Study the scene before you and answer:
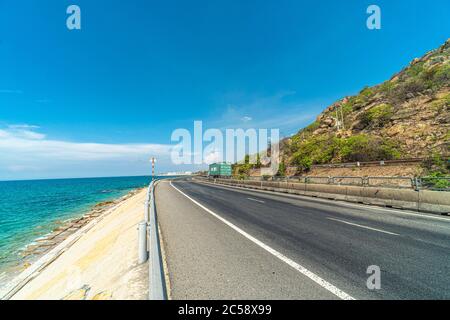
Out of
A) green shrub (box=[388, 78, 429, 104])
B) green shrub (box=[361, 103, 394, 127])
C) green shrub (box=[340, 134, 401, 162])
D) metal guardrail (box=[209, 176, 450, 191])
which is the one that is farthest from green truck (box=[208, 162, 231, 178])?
green shrub (box=[388, 78, 429, 104])

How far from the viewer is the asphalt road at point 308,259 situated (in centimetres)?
316

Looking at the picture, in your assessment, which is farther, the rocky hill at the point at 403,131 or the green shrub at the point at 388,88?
the green shrub at the point at 388,88

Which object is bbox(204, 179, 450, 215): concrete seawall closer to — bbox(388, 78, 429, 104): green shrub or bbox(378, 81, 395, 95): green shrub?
bbox(388, 78, 429, 104): green shrub

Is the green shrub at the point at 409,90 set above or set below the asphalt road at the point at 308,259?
above

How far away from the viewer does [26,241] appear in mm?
14891

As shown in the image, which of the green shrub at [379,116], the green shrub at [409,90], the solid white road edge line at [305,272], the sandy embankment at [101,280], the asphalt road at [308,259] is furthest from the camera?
the green shrub at [379,116]

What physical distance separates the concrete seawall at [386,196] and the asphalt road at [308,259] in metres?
1.79

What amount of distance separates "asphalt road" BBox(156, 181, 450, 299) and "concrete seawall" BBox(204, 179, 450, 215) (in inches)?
70.6

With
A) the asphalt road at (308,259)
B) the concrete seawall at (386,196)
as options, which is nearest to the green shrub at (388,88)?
the concrete seawall at (386,196)

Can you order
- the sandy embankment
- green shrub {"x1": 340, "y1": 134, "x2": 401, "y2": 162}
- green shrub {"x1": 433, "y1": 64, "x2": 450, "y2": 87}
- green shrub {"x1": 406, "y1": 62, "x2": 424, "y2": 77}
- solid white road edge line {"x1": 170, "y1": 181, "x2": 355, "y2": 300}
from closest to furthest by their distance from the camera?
1. solid white road edge line {"x1": 170, "y1": 181, "x2": 355, "y2": 300}
2. the sandy embankment
3. green shrub {"x1": 340, "y1": 134, "x2": 401, "y2": 162}
4. green shrub {"x1": 433, "y1": 64, "x2": 450, "y2": 87}
5. green shrub {"x1": 406, "y1": 62, "x2": 424, "y2": 77}

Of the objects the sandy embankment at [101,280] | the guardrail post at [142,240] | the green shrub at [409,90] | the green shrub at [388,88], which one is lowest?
the sandy embankment at [101,280]

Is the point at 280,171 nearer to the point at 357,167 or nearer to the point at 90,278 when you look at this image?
the point at 357,167

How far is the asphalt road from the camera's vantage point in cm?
316

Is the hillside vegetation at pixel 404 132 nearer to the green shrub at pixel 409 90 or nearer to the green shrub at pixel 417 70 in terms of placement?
the green shrub at pixel 409 90
